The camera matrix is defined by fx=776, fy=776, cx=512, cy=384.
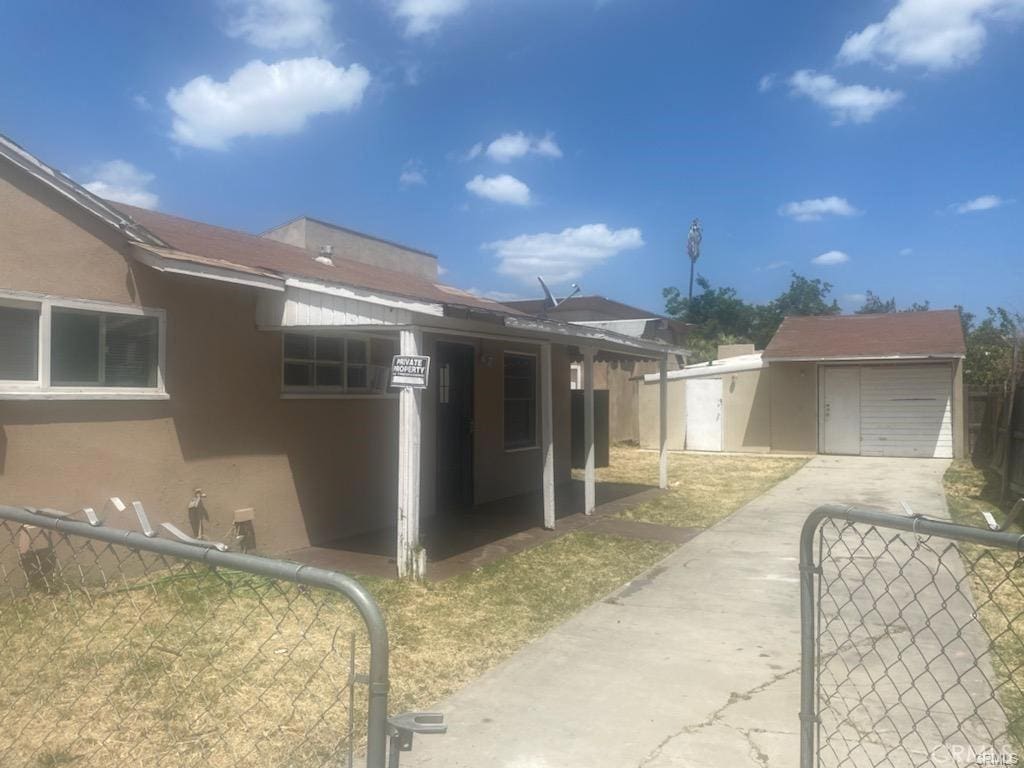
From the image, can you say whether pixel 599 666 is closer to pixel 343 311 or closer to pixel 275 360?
pixel 343 311

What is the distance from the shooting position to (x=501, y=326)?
7562 millimetres

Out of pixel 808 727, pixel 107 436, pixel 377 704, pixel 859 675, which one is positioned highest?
pixel 107 436

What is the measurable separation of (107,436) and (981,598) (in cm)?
723

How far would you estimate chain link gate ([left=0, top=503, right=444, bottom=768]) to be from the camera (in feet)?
10.00

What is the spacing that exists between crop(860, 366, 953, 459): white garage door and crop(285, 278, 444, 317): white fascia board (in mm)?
15684

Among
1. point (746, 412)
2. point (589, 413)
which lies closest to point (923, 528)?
point (589, 413)

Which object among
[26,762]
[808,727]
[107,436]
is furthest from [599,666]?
[107,436]

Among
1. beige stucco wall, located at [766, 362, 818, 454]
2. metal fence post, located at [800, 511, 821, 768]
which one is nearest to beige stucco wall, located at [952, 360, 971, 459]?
beige stucco wall, located at [766, 362, 818, 454]

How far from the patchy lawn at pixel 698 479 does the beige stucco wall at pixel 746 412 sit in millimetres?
948

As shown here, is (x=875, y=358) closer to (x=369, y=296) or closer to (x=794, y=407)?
(x=794, y=407)

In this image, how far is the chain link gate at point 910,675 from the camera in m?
2.74

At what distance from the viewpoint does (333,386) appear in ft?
27.6

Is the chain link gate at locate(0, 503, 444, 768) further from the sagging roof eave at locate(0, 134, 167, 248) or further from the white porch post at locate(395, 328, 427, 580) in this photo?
the sagging roof eave at locate(0, 134, 167, 248)

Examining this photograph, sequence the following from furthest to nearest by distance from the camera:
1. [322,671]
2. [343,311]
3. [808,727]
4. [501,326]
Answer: [501,326]
[343,311]
[322,671]
[808,727]
